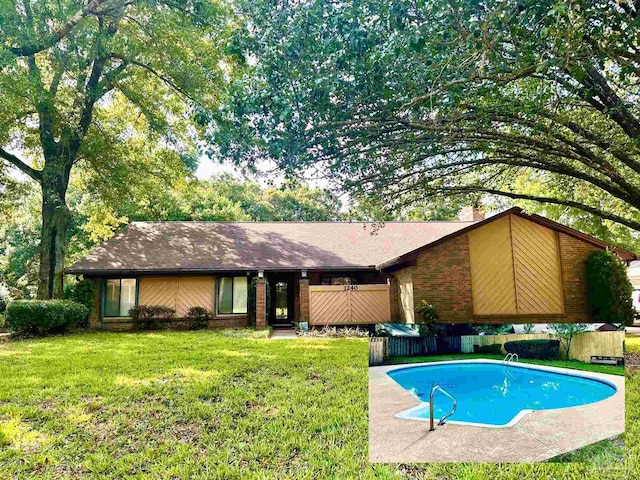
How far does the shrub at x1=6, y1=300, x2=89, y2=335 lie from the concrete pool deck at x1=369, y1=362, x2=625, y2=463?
11.9m

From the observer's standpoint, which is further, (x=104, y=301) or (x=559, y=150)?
(x=104, y=301)

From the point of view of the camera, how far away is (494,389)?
9.01 feet

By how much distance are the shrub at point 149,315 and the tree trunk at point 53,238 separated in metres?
2.75

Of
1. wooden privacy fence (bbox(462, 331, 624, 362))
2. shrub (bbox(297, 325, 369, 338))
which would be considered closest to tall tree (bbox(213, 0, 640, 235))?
wooden privacy fence (bbox(462, 331, 624, 362))

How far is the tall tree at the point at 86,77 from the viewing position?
37.5 feet

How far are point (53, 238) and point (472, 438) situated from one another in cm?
1539

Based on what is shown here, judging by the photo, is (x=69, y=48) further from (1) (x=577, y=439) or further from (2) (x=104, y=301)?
(1) (x=577, y=439)

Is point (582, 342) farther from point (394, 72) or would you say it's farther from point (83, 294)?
point (83, 294)

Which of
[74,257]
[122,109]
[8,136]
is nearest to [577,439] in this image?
[8,136]

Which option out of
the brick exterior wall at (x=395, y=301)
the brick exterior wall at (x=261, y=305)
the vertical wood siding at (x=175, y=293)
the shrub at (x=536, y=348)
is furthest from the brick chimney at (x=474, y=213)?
the vertical wood siding at (x=175, y=293)

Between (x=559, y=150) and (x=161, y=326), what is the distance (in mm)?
12433

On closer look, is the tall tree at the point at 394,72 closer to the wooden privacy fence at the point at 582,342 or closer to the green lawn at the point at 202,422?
the wooden privacy fence at the point at 582,342

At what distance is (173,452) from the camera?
3539 mm

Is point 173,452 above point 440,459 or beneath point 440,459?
beneath
